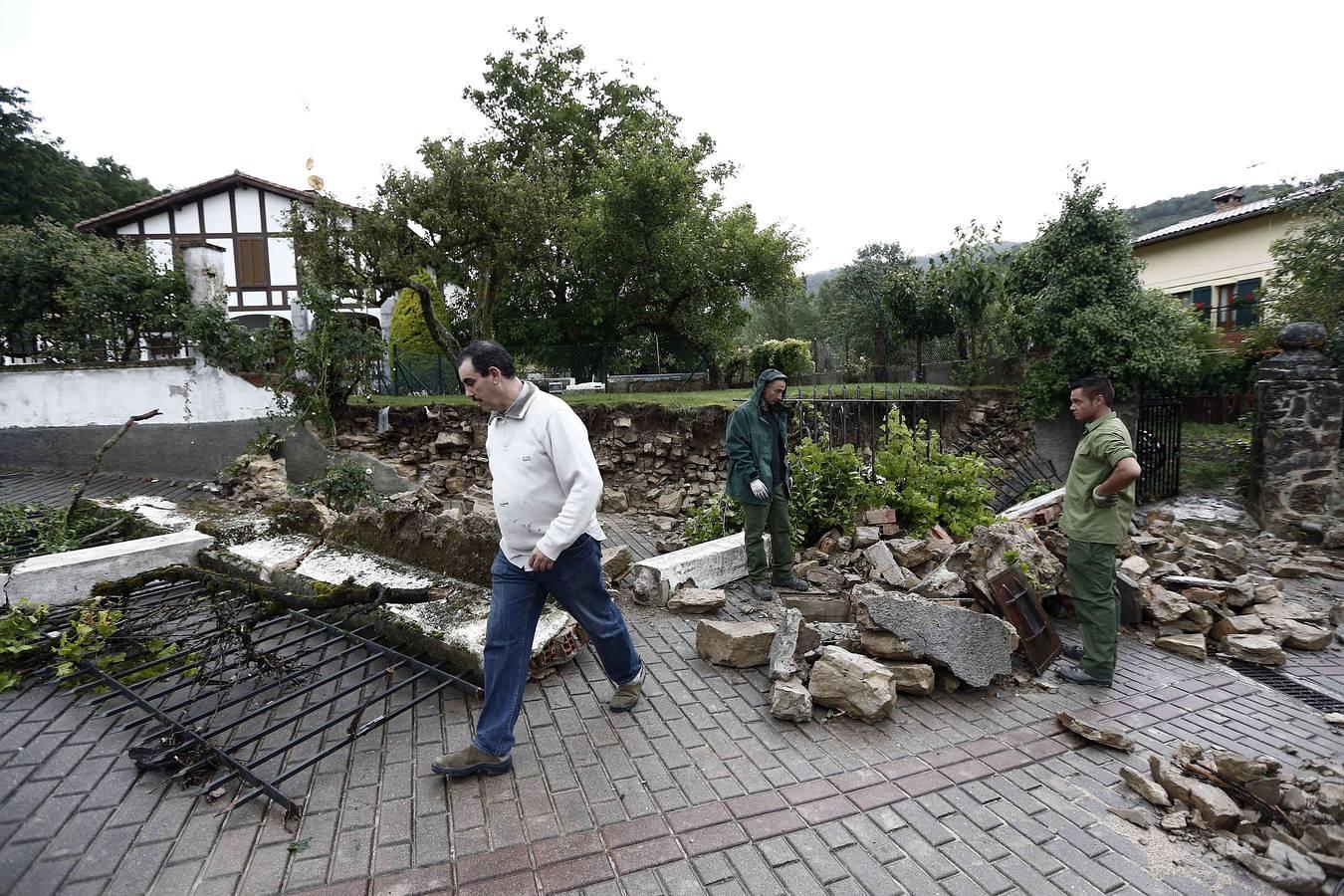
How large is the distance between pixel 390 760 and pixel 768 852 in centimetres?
188

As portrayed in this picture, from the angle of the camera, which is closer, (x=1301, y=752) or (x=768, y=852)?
(x=768, y=852)

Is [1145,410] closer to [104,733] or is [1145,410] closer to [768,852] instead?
[768,852]

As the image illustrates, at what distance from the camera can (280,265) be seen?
841 inches

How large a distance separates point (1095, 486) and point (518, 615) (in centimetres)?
372

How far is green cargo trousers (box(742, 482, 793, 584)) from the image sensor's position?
541 centimetres

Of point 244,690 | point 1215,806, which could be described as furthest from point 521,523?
point 1215,806

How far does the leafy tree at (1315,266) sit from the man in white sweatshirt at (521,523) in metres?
11.6

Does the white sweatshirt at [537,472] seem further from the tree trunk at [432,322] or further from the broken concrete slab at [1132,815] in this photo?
the tree trunk at [432,322]

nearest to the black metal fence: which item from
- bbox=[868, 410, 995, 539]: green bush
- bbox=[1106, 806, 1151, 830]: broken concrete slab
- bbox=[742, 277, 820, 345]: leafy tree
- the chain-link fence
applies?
bbox=[868, 410, 995, 539]: green bush

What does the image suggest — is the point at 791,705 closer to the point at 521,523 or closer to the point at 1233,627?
the point at 521,523

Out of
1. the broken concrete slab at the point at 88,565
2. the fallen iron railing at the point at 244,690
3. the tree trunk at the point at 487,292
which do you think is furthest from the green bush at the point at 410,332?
the fallen iron railing at the point at 244,690

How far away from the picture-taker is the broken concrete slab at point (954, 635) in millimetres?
3918

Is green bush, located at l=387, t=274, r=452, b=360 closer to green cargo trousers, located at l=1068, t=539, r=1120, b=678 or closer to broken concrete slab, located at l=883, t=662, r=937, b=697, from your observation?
broken concrete slab, located at l=883, t=662, r=937, b=697

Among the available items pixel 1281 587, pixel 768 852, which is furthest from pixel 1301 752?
pixel 1281 587
